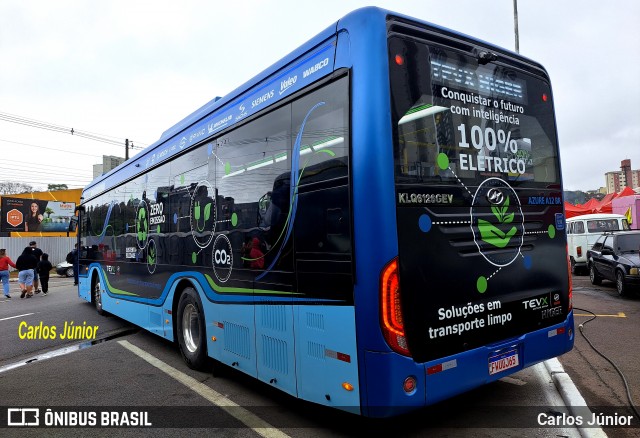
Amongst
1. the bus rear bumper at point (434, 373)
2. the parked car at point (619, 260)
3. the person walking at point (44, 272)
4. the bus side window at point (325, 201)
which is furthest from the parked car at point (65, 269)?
the bus rear bumper at point (434, 373)

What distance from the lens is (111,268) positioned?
9.38m

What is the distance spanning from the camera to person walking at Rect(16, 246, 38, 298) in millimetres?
16188

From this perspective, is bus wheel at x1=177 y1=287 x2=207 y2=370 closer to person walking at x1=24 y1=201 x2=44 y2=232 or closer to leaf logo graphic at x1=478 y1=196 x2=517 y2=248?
leaf logo graphic at x1=478 y1=196 x2=517 y2=248

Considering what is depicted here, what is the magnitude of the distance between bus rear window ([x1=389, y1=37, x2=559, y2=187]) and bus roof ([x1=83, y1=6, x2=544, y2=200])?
251mm

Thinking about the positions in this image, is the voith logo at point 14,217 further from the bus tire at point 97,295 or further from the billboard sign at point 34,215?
the bus tire at point 97,295

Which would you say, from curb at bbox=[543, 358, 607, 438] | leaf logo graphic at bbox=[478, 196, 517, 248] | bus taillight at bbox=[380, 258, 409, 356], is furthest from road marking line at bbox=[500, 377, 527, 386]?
bus taillight at bbox=[380, 258, 409, 356]

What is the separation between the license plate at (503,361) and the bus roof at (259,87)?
9.29 ft

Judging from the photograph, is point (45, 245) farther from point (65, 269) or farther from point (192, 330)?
point (192, 330)

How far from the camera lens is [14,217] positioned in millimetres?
35219

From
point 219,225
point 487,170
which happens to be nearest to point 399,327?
point 487,170

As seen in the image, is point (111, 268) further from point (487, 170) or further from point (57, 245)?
point (57, 245)

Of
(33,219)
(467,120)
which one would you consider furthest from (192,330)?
(33,219)

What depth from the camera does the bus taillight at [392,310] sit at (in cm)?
318

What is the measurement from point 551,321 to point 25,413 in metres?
5.62
